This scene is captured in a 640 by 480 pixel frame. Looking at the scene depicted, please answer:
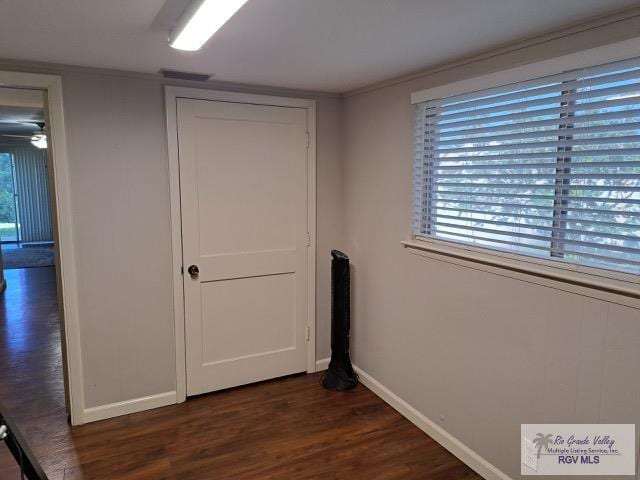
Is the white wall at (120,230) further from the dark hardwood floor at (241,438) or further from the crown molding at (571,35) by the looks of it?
the crown molding at (571,35)

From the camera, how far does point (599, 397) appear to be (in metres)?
1.82

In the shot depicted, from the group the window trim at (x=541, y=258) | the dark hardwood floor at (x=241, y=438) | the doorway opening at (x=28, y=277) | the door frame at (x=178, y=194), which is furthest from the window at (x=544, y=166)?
the doorway opening at (x=28, y=277)

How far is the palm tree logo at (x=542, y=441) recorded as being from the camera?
202 centimetres

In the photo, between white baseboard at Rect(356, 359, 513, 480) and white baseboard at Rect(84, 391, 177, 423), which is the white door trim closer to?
white baseboard at Rect(84, 391, 177, 423)

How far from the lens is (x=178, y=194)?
2938 mm

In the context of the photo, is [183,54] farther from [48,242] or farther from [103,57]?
[48,242]

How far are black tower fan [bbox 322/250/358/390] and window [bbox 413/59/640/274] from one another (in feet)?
2.91

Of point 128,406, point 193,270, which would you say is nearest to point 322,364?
point 193,270

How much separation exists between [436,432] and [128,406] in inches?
79.4

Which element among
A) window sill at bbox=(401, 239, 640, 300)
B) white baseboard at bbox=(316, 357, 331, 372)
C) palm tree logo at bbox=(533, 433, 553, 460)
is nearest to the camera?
window sill at bbox=(401, 239, 640, 300)

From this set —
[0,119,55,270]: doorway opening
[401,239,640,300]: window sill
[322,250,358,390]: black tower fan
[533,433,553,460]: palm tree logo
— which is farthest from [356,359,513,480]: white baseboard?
[0,119,55,270]: doorway opening

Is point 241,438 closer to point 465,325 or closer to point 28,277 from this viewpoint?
point 465,325

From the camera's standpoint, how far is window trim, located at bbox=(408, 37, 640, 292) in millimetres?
1681

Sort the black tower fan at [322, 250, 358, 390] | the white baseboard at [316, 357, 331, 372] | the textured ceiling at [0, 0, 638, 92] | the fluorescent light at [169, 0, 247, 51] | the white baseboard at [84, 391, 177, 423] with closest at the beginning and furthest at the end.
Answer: the fluorescent light at [169, 0, 247, 51] → the textured ceiling at [0, 0, 638, 92] → the white baseboard at [84, 391, 177, 423] → the black tower fan at [322, 250, 358, 390] → the white baseboard at [316, 357, 331, 372]
